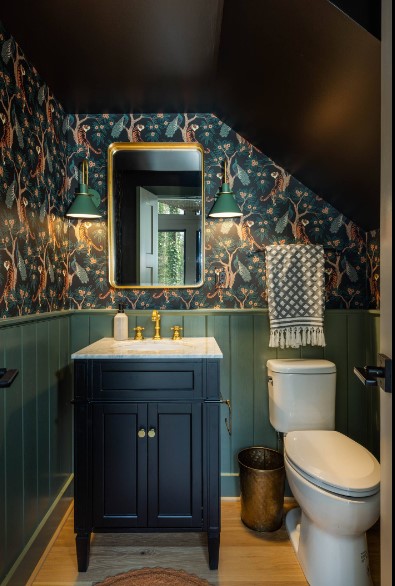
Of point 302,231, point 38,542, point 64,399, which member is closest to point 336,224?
point 302,231

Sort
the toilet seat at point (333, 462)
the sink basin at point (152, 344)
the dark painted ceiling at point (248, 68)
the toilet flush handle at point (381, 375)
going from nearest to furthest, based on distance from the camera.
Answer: the toilet flush handle at point (381, 375), the dark painted ceiling at point (248, 68), the toilet seat at point (333, 462), the sink basin at point (152, 344)

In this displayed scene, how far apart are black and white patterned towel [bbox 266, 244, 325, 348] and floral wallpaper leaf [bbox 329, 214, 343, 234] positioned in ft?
0.60

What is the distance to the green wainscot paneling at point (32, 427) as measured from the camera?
142 centimetres

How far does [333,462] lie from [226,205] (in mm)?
1350

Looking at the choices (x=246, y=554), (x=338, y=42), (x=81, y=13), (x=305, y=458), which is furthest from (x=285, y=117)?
(x=246, y=554)

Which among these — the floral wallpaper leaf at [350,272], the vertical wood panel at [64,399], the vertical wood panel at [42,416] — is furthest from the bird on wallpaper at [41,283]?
the floral wallpaper leaf at [350,272]

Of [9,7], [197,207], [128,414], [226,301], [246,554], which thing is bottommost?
[246,554]

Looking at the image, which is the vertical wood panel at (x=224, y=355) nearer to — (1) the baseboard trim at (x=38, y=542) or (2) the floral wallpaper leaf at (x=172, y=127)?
(1) the baseboard trim at (x=38, y=542)

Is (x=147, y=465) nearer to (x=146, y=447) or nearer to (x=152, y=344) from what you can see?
(x=146, y=447)

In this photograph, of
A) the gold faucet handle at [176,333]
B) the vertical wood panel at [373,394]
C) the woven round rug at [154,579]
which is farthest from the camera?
the gold faucet handle at [176,333]

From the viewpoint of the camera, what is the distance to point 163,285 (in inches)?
87.0

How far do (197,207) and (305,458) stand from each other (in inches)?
55.8

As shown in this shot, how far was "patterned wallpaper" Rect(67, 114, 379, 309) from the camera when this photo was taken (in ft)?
7.29

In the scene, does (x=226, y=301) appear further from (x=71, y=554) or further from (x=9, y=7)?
(x=9, y=7)
